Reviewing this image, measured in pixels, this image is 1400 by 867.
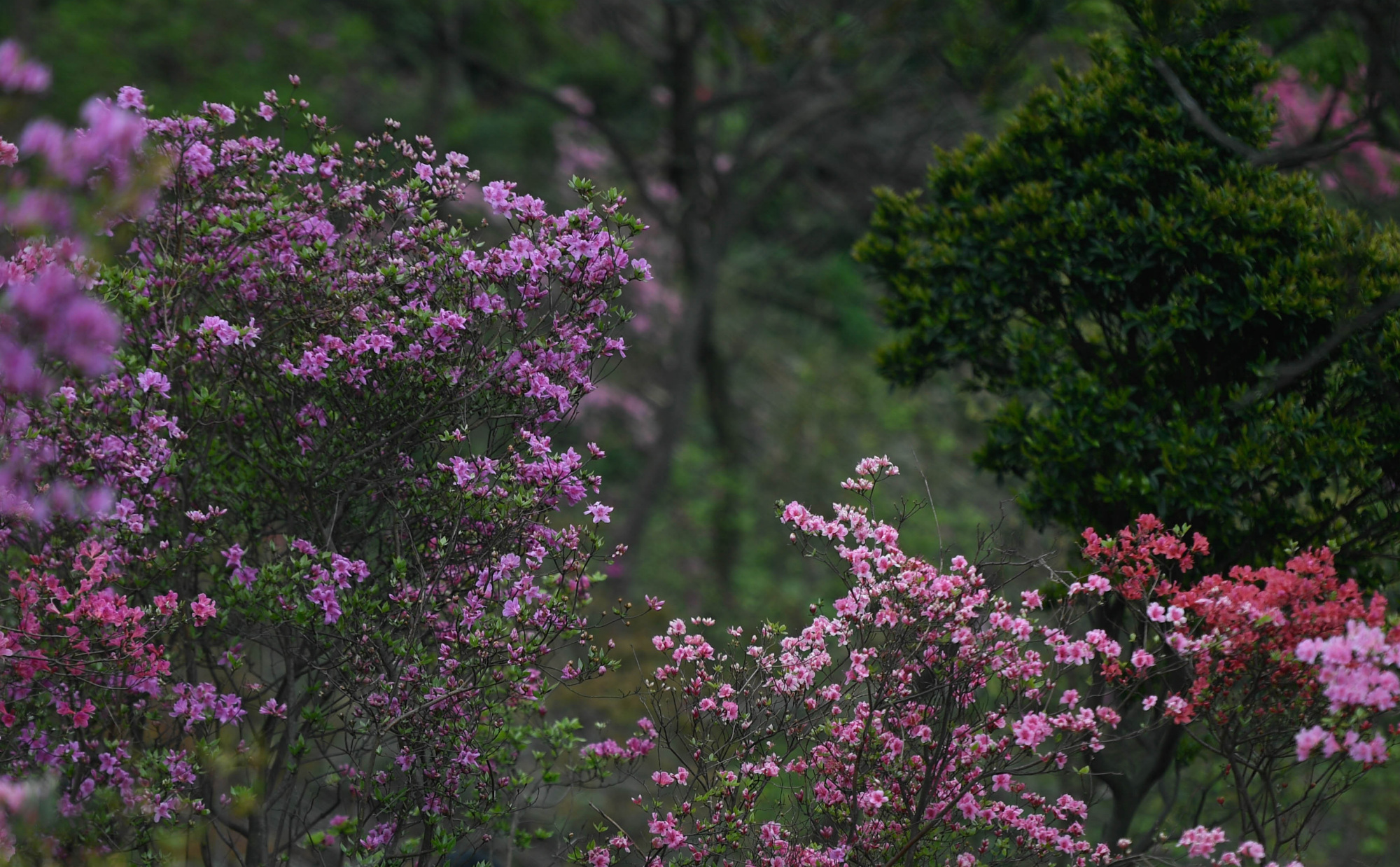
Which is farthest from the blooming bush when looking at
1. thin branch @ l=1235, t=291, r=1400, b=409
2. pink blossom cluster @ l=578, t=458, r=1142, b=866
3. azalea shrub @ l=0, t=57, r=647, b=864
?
thin branch @ l=1235, t=291, r=1400, b=409

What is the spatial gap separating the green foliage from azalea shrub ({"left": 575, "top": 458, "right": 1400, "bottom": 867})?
792 millimetres

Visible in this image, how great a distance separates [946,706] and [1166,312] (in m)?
2.45

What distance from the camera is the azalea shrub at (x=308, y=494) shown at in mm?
4051

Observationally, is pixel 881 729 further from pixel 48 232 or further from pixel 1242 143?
pixel 1242 143

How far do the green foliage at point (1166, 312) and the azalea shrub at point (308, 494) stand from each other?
2515mm

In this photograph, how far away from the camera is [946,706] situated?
4.20 metres

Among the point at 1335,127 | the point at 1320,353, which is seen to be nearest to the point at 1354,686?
the point at 1320,353

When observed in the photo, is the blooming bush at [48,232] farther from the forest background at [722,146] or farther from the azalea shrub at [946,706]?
the forest background at [722,146]

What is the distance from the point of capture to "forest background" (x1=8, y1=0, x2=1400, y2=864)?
38.4 feet

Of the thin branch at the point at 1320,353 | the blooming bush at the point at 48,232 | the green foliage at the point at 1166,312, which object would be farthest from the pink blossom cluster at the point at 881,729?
Result: the blooming bush at the point at 48,232

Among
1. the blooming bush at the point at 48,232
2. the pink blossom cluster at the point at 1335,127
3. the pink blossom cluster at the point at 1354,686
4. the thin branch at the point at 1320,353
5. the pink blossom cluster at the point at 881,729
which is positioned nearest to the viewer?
the blooming bush at the point at 48,232

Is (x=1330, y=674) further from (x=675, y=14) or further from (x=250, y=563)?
(x=675, y=14)

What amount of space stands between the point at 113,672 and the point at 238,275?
1.61 metres

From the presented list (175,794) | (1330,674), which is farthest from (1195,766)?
(175,794)
